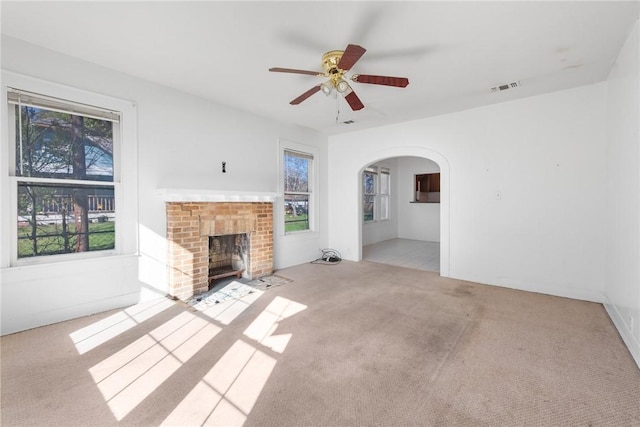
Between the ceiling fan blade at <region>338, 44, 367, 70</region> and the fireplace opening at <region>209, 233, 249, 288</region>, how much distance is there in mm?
3051

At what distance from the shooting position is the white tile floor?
5.41m

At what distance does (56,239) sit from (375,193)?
6798mm

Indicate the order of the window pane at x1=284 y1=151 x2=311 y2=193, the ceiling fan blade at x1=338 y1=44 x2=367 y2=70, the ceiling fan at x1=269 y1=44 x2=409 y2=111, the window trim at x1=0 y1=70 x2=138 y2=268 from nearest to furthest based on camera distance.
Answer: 1. the ceiling fan blade at x1=338 y1=44 x2=367 y2=70
2. the ceiling fan at x1=269 y1=44 x2=409 y2=111
3. the window trim at x1=0 y1=70 x2=138 y2=268
4. the window pane at x1=284 y1=151 x2=311 y2=193

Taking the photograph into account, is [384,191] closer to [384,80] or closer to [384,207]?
[384,207]

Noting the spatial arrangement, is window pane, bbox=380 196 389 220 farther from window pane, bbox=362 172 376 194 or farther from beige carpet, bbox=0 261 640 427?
beige carpet, bbox=0 261 640 427

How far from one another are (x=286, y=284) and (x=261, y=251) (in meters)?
0.74

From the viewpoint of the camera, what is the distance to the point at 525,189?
151 inches

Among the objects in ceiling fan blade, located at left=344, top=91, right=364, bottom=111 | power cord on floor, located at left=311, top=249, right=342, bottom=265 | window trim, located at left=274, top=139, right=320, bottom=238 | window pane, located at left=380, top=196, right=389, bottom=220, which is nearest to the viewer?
ceiling fan blade, located at left=344, top=91, right=364, bottom=111

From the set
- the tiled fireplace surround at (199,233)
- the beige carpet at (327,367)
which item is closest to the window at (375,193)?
the tiled fireplace surround at (199,233)

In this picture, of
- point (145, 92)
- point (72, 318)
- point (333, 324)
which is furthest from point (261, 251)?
point (145, 92)

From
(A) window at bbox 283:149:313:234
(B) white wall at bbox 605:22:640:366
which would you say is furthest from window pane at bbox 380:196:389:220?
(B) white wall at bbox 605:22:640:366

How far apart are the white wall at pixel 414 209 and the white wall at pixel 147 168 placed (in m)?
5.07

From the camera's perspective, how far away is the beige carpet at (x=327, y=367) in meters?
1.61

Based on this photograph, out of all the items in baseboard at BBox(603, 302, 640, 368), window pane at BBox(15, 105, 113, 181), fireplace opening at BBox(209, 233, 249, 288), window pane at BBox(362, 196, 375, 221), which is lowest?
baseboard at BBox(603, 302, 640, 368)
